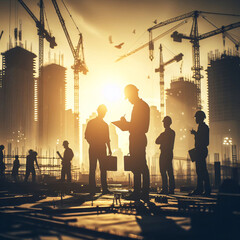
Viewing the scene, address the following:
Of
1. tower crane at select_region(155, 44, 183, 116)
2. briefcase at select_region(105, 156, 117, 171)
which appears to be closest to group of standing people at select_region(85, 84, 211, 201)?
briefcase at select_region(105, 156, 117, 171)

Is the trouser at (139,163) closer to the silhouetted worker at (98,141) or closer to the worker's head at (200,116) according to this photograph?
the worker's head at (200,116)

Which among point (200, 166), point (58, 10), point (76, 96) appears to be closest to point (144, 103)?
point (200, 166)

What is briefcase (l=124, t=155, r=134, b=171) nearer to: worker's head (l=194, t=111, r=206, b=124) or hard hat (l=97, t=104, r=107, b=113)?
worker's head (l=194, t=111, r=206, b=124)

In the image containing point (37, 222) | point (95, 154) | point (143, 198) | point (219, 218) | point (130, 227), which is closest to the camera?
point (219, 218)

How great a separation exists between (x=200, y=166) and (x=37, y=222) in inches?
234

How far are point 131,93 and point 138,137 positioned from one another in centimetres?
91

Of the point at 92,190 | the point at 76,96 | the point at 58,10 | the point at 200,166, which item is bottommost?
the point at 92,190

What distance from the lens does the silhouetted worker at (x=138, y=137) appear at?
710 cm

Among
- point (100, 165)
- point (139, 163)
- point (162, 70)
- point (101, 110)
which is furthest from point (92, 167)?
point (162, 70)

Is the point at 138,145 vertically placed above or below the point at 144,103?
below

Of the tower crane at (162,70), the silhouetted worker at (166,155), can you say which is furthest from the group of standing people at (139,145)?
the tower crane at (162,70)

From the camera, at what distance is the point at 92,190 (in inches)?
380

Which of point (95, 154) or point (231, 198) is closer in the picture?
point (231, 198)

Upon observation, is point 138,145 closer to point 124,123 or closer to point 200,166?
point 124,123
